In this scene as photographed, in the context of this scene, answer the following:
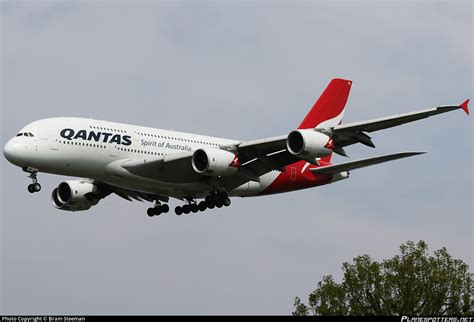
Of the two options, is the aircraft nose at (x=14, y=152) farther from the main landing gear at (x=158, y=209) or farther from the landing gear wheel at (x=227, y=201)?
the landing gear wheel at (x=227, y=201)

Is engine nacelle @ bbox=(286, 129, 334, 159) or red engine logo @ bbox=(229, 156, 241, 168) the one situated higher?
red engine logo @ bbox=(229, 156, 241, 168)

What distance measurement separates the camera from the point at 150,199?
64.8 meters

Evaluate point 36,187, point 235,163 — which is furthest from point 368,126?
point 36,187

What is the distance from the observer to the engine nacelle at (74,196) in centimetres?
6481

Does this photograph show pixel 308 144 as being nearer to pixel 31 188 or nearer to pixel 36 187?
pixel 36 187

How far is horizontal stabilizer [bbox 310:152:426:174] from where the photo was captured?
5959cm

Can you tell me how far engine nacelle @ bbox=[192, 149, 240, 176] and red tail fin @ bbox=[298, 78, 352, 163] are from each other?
9.04 meters

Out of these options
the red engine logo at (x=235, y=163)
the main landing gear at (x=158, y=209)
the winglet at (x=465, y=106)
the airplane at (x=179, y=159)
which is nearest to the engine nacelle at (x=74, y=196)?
the airplane at (x=179, y=159)

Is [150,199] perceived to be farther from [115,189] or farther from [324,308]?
[324,308]

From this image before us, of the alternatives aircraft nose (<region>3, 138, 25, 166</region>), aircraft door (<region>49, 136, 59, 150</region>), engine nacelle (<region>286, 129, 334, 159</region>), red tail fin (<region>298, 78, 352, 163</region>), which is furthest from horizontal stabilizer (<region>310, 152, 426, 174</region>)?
aircraft nose (<region>3, 138, 25, 166</region>)

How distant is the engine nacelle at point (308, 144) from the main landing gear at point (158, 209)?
10.5 m

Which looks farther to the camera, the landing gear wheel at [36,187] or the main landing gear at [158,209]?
the main landing gear at [158,209]

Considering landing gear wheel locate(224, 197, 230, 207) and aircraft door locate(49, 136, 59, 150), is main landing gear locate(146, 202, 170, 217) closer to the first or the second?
landing gear wheel locate(224, 197, 230, 207)

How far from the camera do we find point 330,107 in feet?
224
